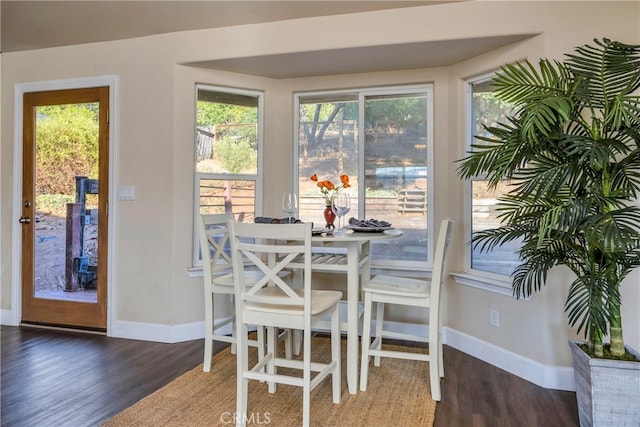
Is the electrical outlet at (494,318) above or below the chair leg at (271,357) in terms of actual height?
above

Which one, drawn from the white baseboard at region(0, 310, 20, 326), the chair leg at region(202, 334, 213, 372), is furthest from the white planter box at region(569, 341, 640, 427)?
the white baseboard at region(0, 310, 20, 326)

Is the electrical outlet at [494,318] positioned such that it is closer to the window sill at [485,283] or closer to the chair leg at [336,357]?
the window sill at [485,283]

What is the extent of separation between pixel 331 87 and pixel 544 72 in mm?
1811

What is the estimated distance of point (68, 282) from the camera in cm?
344

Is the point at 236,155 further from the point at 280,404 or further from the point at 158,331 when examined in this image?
the point at 280,404

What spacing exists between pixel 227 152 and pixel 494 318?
2.46m

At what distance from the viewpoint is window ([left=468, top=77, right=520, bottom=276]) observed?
110 inches

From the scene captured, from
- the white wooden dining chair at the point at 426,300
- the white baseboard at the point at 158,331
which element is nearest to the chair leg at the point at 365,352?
the white wooden dining chair at the point at 426,300

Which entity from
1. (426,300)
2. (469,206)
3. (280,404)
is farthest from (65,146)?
(469,206)

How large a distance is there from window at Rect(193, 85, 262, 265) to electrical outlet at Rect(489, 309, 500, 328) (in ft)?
6.76

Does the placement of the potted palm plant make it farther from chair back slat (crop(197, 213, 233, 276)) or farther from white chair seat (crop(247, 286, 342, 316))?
chair back slat (crop(197, 213, 233, 276))

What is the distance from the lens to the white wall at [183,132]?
2744mm

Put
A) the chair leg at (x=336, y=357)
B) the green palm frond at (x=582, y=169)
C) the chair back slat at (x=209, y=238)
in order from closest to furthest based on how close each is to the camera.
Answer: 1. the green palm frond at (x=582, y=169)
2. the chair leg at (x=336, y=357)
3. the chair back slat at (x=209, y=238)

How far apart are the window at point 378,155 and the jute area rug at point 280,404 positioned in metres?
1.15
